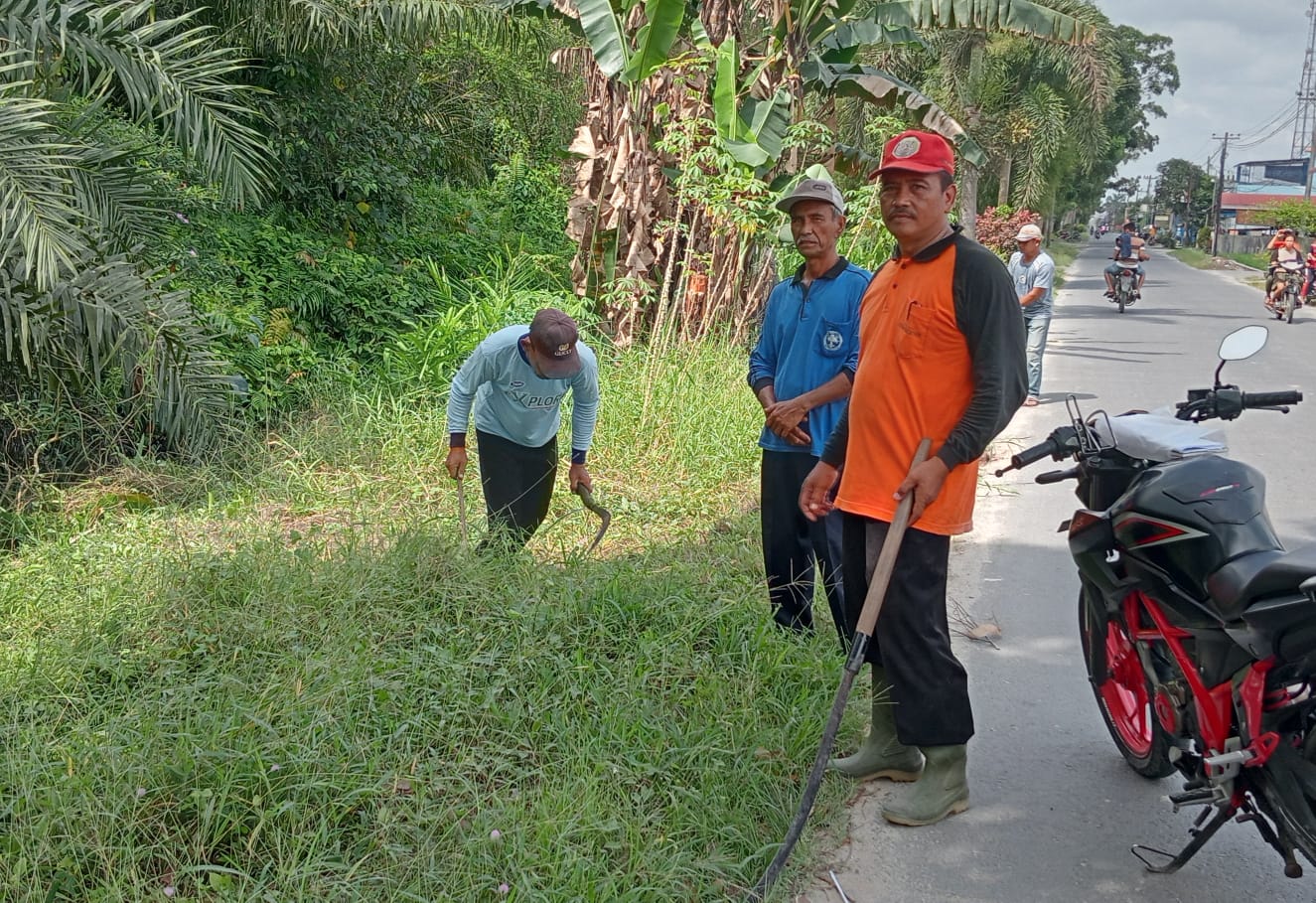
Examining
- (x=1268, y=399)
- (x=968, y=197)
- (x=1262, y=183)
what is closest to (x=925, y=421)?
(x=1268, y=399)

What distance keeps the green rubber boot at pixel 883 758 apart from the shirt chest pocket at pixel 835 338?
1.27 meters

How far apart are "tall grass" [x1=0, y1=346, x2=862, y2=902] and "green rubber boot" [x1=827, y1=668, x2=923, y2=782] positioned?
13 centimetres

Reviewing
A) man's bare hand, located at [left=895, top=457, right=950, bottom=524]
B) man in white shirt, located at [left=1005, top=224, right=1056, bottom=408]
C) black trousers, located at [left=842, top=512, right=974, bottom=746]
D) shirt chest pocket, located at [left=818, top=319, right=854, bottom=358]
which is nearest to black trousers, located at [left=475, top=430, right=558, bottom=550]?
shirt chest pocket, located at [left=818, top=319, right=854, bottom=358]

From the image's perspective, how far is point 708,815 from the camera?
131 inches

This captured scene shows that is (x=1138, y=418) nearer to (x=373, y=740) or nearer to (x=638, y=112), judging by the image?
(x=373, y=740)

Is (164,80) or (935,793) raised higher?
(164,80)

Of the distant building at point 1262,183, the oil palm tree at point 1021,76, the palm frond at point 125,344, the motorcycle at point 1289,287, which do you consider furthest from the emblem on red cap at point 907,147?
the distant building at point 1262,183

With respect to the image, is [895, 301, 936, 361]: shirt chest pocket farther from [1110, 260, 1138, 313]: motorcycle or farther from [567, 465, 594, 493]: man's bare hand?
[1110, 260, 1138, 313]: motorcycle

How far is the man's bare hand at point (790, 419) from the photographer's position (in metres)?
4.25

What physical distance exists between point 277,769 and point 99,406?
4437 mm

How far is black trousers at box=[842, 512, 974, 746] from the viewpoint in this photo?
3428mm

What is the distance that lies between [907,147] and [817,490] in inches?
45.8

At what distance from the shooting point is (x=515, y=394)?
16.0ft

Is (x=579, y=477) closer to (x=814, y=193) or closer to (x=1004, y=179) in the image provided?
(x=814, y=193)
